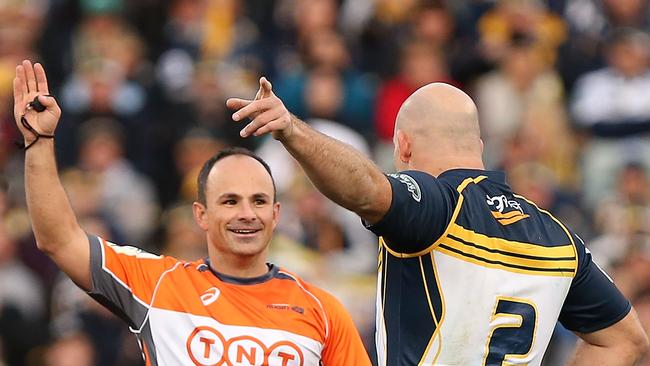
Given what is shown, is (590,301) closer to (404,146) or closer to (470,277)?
(470,277)

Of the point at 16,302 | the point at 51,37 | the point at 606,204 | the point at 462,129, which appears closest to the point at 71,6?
the point at 51,37

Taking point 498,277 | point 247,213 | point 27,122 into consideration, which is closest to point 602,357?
point 498,277

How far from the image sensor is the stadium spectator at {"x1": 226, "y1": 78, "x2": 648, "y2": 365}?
5.62 meters

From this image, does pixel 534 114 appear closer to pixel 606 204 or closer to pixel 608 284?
pixel 606 204

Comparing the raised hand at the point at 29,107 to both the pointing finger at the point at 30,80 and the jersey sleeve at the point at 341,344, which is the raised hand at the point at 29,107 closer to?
the pointing finger at the point at 30,80

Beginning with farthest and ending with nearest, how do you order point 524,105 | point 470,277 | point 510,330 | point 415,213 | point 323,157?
point 524,105
point 510,330
point 470,277
point 415,213
point 323,157

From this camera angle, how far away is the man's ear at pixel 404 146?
20.0ft

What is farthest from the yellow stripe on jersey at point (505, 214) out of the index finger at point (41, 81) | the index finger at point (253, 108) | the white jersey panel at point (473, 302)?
the index finger at point (41, 81)

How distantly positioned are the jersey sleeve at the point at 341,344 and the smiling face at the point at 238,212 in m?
0.46

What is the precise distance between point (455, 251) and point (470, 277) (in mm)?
142

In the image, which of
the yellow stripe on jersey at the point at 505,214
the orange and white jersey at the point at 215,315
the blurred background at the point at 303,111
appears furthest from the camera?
the blurred background at the point at 303,111

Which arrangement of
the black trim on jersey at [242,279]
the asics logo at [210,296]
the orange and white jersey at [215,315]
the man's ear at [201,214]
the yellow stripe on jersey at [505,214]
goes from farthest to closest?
the man's ear at [201,214] < the black trim on jersey at [242,279] < the asics logo at [210,296] < the orange and white jersey at [215,315] < the yellow stripe on jersey at [505,214]

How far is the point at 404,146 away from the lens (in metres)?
6.10

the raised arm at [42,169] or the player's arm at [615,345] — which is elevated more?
the raised arm at [42,169]
